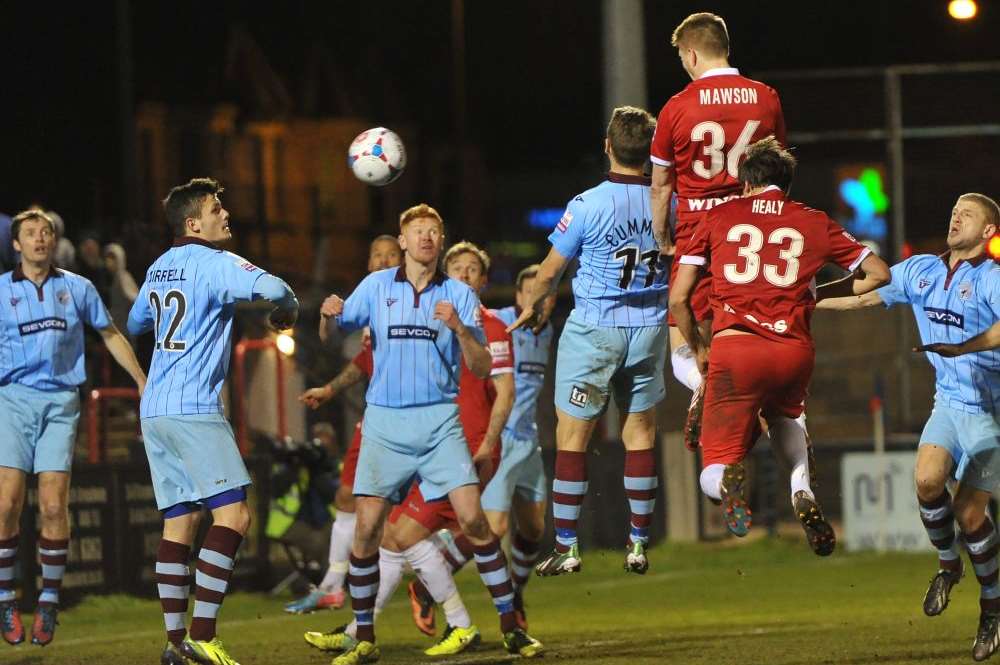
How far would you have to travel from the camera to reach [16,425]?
11727 mm

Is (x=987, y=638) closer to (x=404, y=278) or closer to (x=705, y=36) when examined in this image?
(x=705, y=36)

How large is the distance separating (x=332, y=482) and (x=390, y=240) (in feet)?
14.0

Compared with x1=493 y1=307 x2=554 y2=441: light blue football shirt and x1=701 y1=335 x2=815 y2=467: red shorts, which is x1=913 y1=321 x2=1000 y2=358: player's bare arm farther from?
x1=493 y1=307 x2=554 y2=441: light blue football shirt

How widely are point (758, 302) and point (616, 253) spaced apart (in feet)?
4.85

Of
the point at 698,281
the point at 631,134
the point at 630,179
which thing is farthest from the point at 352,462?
the point at 698,281

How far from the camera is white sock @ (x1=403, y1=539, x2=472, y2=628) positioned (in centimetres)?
1176

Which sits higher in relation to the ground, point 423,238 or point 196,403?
point 423,238

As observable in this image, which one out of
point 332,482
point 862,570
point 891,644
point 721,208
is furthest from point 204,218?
point 862,570

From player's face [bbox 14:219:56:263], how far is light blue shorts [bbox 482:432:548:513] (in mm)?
3402

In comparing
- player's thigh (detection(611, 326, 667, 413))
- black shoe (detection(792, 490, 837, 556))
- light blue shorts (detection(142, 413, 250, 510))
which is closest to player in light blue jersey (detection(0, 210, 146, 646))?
light blue shorts (detection(142, 413, 250, 510))

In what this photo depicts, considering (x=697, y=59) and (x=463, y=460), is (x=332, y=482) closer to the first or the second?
(x=463, y=460)

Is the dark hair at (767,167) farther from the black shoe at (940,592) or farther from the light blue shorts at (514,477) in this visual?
the light blue shorts at (514,477)

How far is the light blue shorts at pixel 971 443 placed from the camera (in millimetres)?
10758

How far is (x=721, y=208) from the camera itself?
9.51m
